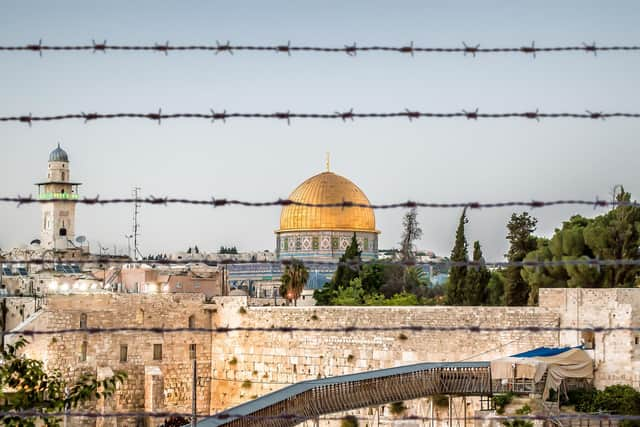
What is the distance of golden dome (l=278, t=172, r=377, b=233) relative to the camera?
5288 cm

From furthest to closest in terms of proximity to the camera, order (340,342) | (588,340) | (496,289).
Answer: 1. (496,289)
2. (340,342)
3. (588,340)

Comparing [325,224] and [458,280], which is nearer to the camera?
[458,280]

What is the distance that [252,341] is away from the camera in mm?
27750

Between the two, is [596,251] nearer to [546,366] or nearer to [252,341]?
[252,341]

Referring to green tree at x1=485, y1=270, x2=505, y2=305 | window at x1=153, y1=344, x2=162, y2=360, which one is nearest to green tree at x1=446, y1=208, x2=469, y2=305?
green tree at x1=485, y1=270, x2=505, y2=305

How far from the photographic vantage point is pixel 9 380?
931 cm

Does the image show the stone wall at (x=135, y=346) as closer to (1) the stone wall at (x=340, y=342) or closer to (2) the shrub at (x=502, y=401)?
(1) the stone wall at (x=340, y=342)

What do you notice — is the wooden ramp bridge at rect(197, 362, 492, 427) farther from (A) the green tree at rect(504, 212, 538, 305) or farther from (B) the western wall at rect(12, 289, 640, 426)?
(A) the green tree at rect(504, 212, 538, 305)

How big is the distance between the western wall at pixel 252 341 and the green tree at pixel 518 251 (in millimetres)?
6539

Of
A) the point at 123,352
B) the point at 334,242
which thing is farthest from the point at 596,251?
the point at 334,242

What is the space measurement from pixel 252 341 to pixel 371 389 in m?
9.77

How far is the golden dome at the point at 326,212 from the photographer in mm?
52875

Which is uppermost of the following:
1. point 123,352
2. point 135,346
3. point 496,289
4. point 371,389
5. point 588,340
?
point 496,289

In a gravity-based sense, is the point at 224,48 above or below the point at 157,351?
above
